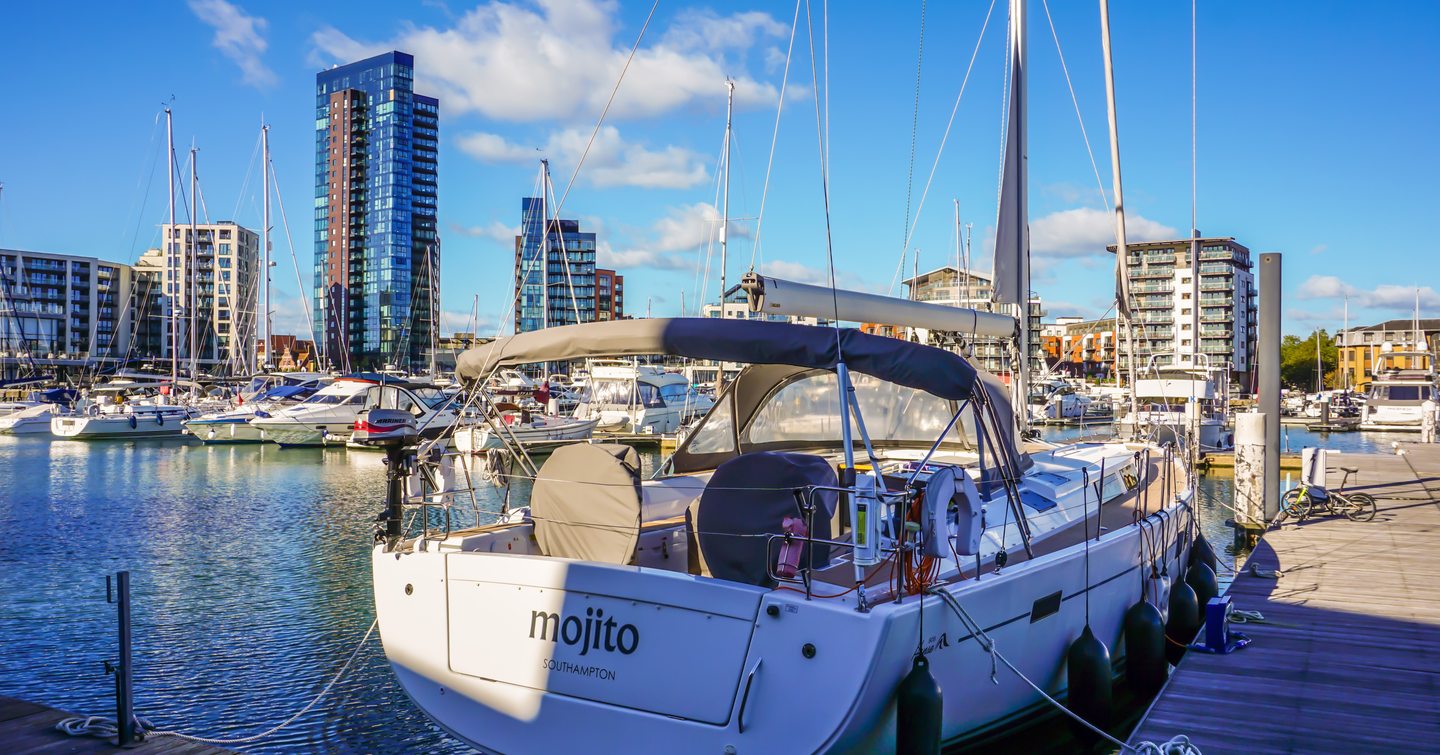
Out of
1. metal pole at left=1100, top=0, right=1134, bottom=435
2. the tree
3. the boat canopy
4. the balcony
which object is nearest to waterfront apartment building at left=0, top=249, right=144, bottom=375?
the boat canopy

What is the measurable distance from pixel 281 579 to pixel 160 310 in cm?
13469

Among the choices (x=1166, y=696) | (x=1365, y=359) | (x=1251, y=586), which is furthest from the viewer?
(x=1365, y=359)

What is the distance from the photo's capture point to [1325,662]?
26.2 feet

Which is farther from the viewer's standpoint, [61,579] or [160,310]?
[160,310]

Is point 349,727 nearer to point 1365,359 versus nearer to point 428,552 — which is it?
point 428,552

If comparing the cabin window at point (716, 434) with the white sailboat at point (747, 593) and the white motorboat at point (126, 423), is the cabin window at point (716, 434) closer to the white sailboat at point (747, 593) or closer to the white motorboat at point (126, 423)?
the white sailboat at point (747, 593)

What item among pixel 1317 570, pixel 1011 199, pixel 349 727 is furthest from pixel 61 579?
pixel 1317 570

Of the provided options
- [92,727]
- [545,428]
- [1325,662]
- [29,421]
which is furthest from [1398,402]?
[29,421]

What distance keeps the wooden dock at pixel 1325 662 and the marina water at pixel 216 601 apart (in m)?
3.06

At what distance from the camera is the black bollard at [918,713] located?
509 cm

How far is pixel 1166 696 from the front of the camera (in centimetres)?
714

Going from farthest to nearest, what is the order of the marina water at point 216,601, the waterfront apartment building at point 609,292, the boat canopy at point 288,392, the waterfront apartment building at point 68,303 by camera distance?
the waterfront apartment building at point 609,292, the waterfront apartment building at point 68,303, the boat canopy at point 288,392, the marina water at point 216,601

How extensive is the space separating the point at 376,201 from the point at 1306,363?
11031 cm

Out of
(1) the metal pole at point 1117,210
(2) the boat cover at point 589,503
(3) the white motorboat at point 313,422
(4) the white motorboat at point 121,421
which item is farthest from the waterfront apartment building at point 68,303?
(2) the boat cover at point 589,503
